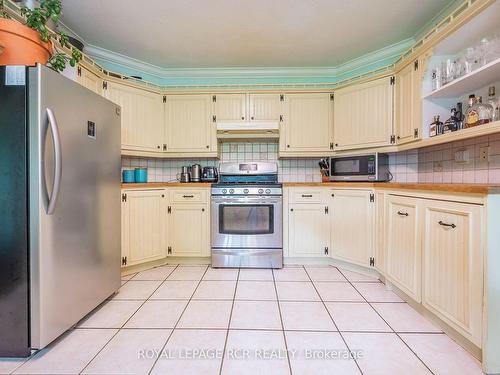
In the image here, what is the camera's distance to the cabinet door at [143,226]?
92.8 inches

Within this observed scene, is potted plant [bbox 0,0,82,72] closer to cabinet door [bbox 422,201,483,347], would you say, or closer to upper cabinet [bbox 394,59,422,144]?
cabinet door [bbox 422,201,483,347]

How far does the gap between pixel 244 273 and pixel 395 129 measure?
6.73ft

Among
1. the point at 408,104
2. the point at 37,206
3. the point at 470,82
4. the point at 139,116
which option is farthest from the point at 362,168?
the point at 37,206

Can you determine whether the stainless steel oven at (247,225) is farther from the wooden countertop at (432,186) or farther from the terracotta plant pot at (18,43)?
the terracotta plant pot at (18,43)

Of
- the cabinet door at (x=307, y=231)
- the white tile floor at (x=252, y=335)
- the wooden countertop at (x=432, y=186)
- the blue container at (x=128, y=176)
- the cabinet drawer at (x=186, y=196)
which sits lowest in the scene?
the white tile floor at (x=252, y=335)

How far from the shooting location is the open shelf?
4.70ft

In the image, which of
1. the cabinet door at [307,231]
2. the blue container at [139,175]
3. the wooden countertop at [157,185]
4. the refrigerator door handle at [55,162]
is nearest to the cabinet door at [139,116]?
the blue container at [139,175]

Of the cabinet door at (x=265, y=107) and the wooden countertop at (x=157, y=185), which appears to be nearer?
the wooden countertop at (x=157, y=185)

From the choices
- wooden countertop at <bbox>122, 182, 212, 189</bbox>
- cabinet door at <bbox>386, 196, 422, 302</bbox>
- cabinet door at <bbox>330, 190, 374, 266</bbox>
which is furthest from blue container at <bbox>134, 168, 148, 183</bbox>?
cabinet door at <bbox>386, 196, 422, 302</bbox>

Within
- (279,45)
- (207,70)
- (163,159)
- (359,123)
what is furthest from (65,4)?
(359,123)

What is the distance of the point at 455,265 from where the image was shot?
1317 mm

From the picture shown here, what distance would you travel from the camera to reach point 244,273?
2.45 metres

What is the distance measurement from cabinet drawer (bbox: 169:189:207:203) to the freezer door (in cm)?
87

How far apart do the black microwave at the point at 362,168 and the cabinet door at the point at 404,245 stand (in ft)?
1.69
